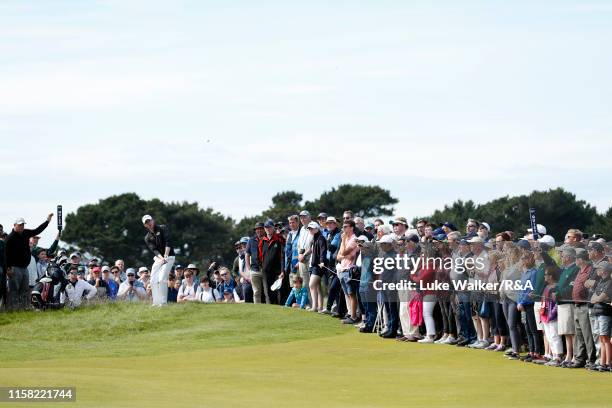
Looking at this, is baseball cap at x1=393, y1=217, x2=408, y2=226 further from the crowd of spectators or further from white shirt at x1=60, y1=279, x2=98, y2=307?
white shirt at x1=60, y1=279, x2=98, y2=307

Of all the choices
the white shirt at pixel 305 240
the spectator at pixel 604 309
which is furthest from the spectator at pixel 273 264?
the spectator at pixel 604 309

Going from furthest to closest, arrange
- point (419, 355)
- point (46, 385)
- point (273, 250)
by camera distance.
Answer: point (273, 250)
point (419, 355)
point (46, 385)

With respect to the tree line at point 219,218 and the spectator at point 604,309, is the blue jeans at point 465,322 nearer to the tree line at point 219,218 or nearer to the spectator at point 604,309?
the spectator at point 604,309

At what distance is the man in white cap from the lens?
33.4 metres

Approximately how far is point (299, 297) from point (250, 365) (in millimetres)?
8281

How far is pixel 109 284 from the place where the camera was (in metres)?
37.2

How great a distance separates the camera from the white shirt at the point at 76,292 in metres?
35.6

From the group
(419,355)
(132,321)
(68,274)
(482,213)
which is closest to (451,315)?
(419,355)

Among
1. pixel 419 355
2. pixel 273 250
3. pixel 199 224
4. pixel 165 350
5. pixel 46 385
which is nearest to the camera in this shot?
pixel 46 385

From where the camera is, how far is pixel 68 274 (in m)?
36.2

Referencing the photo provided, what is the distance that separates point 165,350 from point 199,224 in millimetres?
97933

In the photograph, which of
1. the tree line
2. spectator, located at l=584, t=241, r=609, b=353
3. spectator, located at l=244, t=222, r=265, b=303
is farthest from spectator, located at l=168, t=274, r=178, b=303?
the tree line

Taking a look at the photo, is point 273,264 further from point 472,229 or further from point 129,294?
point 472,229

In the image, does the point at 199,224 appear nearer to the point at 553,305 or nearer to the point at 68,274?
the point at 68,274
